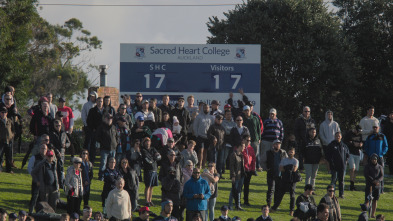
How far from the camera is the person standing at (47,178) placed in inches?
681

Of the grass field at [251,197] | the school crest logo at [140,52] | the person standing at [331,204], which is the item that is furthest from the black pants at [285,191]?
the school crest logo at [140,52]

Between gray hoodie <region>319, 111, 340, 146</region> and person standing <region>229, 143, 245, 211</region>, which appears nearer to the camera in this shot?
person standing <region>229, 143, 245, 211</region>

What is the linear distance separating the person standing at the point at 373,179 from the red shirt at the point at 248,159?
2.98 m

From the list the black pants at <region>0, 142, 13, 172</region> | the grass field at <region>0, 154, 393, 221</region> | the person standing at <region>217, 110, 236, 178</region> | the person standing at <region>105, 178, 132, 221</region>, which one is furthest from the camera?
the person standing at <region>217, 110, 236, 178</region>

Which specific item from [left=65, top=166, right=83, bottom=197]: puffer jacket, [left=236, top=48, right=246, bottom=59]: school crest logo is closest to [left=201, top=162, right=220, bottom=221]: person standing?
[left=65, top=166, right=83, bottom=197]: puffer jacket

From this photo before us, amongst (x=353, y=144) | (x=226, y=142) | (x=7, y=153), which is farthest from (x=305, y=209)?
(x=7, y=153)

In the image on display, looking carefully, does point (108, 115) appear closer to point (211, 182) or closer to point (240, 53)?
point (211, 182)

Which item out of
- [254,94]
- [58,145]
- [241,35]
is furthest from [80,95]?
[58,145]

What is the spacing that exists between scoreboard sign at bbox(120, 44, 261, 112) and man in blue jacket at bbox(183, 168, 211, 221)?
31.3ft

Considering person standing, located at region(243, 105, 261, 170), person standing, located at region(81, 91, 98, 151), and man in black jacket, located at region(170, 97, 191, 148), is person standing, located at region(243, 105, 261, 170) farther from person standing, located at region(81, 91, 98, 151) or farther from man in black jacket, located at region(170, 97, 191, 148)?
person standing, located at region(81, 91, 98, 151)

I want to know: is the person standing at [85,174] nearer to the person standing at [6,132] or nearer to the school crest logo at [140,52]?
the person standing at [6,132]

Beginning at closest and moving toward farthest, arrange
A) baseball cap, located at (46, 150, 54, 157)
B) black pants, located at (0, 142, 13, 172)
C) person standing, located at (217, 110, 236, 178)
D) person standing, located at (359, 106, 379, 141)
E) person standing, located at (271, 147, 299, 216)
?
baseball cap, located at (46, 150, 54, 157)
person standing, located at (271, 147, 299, 216)
black pants, located at (0, 142, 13, 172)
person standing, located at (217, 110, 236, 178)
person standing, located at (359, 106, 379, 141)

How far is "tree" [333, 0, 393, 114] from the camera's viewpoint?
3803cm

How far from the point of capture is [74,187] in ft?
57.2
